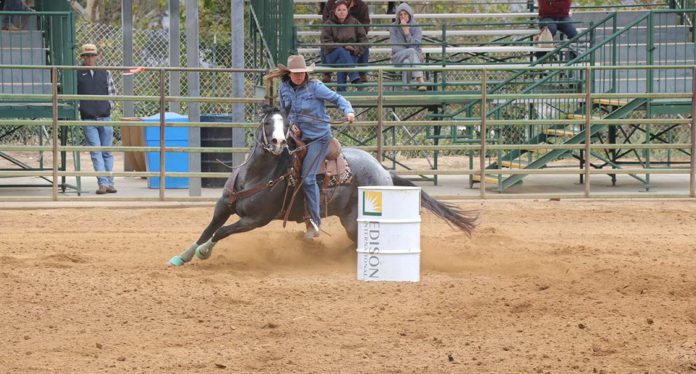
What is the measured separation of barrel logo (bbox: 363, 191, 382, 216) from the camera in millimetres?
9859

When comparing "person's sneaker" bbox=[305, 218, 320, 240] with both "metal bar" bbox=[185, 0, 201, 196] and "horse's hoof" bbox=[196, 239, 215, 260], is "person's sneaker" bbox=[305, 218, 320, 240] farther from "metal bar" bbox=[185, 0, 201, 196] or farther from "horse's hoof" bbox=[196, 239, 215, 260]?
"metal bar" bbox=[185, 0, 201, 196]

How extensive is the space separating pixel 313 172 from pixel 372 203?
43.3 inches

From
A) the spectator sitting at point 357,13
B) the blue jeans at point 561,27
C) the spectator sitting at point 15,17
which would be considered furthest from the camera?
the blue jeans at point 561,27

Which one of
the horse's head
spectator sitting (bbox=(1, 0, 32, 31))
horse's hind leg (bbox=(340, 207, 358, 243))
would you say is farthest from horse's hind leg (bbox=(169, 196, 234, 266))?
spectator sitting (bbox=(1, 0, 32, 31))

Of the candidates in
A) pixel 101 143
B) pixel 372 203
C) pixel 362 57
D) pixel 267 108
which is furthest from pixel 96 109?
pixel 372 203

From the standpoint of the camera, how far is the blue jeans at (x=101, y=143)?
16719 mm

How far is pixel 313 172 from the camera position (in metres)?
10.8

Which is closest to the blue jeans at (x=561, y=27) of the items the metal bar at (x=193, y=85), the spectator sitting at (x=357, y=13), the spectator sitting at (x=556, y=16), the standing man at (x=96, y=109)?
the spectator sitting at (x=556, y=16)

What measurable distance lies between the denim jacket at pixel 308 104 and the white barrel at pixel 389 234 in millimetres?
1175

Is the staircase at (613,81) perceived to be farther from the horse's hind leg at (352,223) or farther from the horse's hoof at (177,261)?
the horse's hoof at (177,261)

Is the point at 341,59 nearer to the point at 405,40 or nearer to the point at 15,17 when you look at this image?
the point at 405,40

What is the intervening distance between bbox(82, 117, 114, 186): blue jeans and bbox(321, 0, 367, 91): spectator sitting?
3.69m

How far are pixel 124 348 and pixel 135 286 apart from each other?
6.76 feet

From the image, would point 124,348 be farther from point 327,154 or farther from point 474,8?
point 474,8
